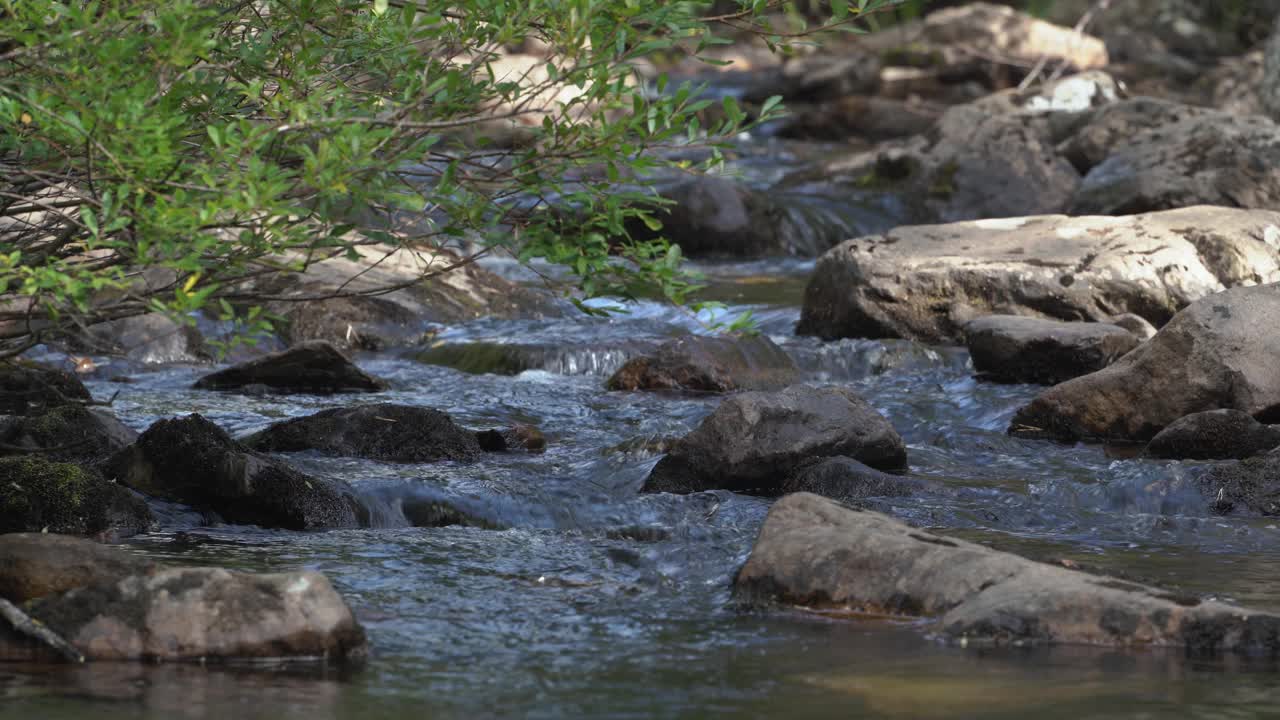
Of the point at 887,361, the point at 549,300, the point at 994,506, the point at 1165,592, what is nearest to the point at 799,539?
the point at 1165,592

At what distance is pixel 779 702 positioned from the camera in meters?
4.47

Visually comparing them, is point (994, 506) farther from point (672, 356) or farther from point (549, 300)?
point (549, 300)

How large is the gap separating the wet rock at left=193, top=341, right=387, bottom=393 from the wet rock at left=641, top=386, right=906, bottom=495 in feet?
12.3

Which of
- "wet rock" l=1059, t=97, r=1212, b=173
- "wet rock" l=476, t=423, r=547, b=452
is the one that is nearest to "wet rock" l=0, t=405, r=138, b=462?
"wet rock" l=476, t=423, r=547, b=452

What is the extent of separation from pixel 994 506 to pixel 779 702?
359cm

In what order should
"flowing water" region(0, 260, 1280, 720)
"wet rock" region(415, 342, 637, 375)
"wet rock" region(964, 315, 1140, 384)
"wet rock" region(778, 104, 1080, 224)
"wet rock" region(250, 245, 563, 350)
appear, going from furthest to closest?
"wet rock" region(778, 104, 1080, 224) < "wet rock" region(250, 245, 563, 350) < "wet rock" region(415, 342, 637, 375) < "wet rock" region(964, 315, 1140, 384) < "flowing water" region(0, 260, 1280, 720)

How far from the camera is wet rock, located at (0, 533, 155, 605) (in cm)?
534

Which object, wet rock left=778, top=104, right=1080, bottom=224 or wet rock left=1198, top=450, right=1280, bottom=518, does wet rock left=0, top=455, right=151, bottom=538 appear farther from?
wet rock left=778, top=104, right=1080, bottom=224

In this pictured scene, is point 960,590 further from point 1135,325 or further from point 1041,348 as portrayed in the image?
point 1135,325

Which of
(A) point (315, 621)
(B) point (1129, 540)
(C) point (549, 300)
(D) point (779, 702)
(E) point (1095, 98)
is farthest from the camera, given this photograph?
(E) point (1095, 98)

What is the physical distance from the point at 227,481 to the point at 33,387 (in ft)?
9.24

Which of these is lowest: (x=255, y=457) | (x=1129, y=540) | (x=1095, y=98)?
(x=1129, y=540)

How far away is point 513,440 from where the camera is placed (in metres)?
9.21

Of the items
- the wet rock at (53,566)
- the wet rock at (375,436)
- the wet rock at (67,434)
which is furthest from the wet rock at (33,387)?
the wet rock at (53,566)
